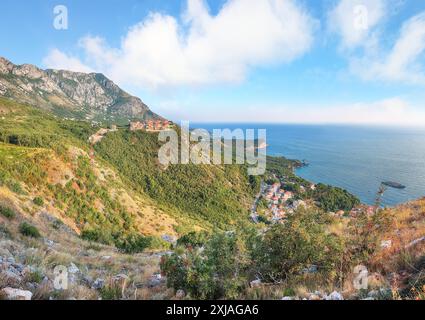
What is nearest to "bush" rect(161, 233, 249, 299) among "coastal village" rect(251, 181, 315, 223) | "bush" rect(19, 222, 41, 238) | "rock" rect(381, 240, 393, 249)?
"rock" rect(381, 240, 393, 249)

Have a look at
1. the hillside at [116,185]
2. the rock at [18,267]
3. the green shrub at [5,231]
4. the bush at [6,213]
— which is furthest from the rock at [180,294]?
the bush at [6,213]

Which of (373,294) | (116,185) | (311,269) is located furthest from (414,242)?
(116,185)

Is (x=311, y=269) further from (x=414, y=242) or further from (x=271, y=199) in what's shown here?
(x=271, y=199)

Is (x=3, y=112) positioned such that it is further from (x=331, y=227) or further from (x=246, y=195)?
(x=331, y=227)

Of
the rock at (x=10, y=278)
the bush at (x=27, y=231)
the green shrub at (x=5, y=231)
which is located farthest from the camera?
the bush at (x=27, y=231)

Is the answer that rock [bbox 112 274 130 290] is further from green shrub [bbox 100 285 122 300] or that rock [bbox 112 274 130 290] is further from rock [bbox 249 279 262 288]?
rock [bbox 249 279 262 288]

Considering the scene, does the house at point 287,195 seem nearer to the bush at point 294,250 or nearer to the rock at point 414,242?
the rock at point 414,242

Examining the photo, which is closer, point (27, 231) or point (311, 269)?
point (311, 269)

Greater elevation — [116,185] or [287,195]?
[116,185]
